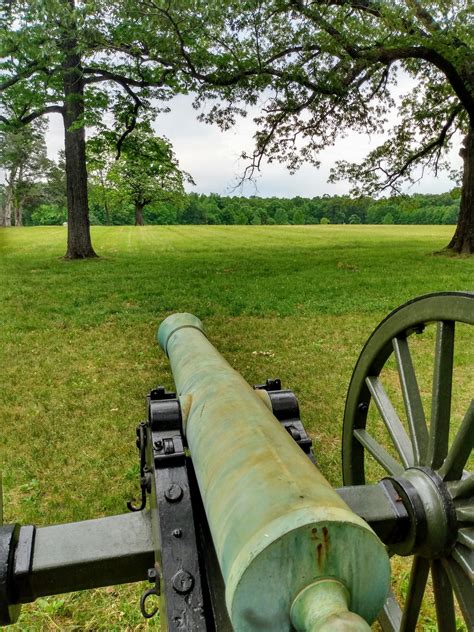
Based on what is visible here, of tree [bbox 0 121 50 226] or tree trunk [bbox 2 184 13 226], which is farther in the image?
tree trunk [bbox 2 184 13 226]

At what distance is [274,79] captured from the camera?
1191 cm

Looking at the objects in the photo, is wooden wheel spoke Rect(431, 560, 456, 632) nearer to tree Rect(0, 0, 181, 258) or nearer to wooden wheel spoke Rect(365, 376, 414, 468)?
wooden wheel spoke Rect(365, 376, 414, 468)

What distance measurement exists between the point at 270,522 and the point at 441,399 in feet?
3.58

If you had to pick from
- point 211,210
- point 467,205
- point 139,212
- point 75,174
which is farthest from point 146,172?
point 211,210

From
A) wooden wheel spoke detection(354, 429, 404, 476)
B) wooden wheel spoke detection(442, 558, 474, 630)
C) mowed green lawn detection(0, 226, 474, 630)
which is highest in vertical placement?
wooden wheel spoke detection(354, 429, 404, 476)

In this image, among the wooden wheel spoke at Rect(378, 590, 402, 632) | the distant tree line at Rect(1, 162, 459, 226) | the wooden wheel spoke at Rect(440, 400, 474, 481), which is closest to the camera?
the wooden wheel spoke at Rect(440, 400, 474, 481)

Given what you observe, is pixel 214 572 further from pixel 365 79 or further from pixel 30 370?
pixel 365 79

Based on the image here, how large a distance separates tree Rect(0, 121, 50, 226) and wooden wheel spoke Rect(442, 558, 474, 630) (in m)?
14.9

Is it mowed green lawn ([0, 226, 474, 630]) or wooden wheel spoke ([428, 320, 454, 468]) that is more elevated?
wooden wheel spoke ([428, 320, 454, 468])

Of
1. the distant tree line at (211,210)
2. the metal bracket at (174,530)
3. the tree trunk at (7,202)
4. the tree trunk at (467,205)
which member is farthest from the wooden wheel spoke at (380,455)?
the distant tree line at (211,210)

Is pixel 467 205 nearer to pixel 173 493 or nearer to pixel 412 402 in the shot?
pixel 412 402

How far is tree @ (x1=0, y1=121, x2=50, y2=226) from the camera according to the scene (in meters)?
15.0

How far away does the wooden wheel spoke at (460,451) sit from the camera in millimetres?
1558

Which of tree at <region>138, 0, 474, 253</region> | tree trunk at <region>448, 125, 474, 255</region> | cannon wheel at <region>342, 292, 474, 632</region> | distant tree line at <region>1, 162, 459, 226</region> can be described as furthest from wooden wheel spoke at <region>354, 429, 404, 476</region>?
distant tree line at <region>1, 162, 459, 226</region>
